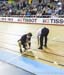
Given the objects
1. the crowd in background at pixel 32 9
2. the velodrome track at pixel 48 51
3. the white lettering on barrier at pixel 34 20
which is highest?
the crowd in background at pixel 32 9

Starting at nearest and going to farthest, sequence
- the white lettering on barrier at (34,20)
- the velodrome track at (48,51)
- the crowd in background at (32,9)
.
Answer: the velodrome track at (48,51), the white lettering on barrier at (34,20), the crowd in background at (32,9)

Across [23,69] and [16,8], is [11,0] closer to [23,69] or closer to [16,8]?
[16,8]

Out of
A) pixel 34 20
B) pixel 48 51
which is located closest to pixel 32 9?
pixel 34 20

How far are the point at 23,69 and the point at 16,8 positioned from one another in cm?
885

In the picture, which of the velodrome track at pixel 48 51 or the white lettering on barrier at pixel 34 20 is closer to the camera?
the velodrome track at pixel 48 51

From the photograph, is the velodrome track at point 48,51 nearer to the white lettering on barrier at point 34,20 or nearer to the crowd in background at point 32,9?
the white lettering on barrier at point 34,20

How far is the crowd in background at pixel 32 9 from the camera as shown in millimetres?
10453

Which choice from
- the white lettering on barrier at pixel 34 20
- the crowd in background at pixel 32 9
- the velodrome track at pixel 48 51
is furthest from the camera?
the crowd in background at pixel 32 9

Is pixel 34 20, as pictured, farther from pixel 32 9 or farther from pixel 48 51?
pixel 48 51

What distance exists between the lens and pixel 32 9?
11.9 meters

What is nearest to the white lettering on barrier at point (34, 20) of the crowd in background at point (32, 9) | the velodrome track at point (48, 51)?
the crowd in background at point (32, 9)

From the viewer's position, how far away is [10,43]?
7.44 meters

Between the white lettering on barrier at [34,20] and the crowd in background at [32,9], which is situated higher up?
the crowd in background at [32,9]

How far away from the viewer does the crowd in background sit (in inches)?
412
